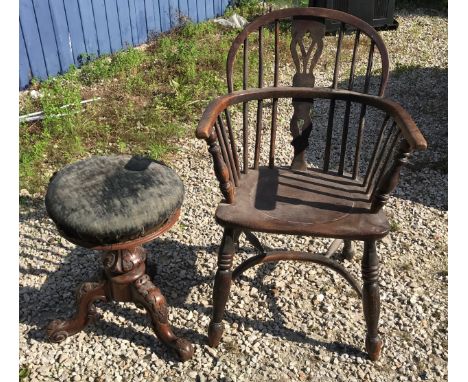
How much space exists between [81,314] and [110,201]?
740 millimetres

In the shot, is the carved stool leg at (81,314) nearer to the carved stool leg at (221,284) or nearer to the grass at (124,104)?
A: the carved stool leg at (221,284)

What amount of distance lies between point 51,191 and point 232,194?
793 millimetres

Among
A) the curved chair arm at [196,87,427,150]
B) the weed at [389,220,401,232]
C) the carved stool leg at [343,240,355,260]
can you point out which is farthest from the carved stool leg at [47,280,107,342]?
the weed at [389,220,401,232]

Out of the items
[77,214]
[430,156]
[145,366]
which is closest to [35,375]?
[145,366]

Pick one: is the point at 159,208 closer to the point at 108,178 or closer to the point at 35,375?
the point at 108,178

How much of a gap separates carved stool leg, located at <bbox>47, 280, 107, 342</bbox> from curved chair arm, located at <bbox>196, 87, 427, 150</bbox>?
973 mm

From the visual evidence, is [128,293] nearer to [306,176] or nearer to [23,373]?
[23,373]

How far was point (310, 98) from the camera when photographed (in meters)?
2.42

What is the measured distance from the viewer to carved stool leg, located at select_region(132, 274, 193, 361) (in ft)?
7.44

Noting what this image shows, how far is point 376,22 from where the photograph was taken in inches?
275

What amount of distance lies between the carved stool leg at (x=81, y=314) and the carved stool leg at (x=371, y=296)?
4.02ft

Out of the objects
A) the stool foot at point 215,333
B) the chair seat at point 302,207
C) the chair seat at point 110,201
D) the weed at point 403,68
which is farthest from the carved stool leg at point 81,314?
the weed at point 403,68

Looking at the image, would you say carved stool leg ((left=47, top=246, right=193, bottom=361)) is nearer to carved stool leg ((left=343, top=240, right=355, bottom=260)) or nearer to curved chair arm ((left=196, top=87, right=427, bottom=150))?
curved chair arm ((left=196, top=87, right=427, bottom=150))

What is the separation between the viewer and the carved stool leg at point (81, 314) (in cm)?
235
